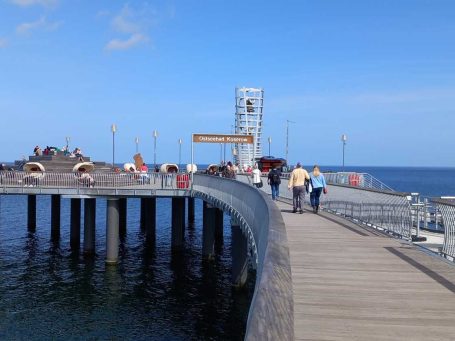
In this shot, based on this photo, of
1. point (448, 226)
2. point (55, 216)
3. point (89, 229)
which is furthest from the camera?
point (55, 216)

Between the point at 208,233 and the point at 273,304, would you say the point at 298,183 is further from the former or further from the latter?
the point at 273,304

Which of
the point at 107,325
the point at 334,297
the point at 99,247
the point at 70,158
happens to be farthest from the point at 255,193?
the point at 70,158

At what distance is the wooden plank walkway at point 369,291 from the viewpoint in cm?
526

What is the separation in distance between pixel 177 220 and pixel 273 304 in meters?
26.5

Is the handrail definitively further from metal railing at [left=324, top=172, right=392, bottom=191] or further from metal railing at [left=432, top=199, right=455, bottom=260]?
metal railing at [left=324, top=172, right=392, bottom=191]

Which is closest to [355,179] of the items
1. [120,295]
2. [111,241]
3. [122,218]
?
[111,241]

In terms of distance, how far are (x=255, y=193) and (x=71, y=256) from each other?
18.5 meters

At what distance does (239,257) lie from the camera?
20750 mm

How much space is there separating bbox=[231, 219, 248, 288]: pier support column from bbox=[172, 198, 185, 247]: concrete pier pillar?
8.72 meters

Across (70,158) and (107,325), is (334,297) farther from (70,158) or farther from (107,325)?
(70,158)

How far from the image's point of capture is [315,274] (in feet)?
25.6

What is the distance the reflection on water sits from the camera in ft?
54.5

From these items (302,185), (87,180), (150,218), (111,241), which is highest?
(302,185)

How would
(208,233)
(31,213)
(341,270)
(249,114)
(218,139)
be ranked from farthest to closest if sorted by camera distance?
(249,114), (31,213), (208,233), (218,139), (341,270)
